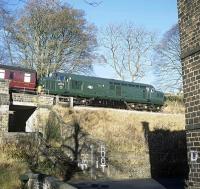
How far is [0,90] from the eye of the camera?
2650 cm

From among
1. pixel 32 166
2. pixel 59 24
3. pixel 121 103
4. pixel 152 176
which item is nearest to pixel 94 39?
pixel 59 24

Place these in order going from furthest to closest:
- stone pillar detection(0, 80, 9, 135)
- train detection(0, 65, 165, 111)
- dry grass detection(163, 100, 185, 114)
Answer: dry grass detection(163, 100, 185, 114) → train detection(0, 65, 165, 111) → stone pillar detection(0, 80, 9, 135)

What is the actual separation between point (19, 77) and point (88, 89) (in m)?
6.13

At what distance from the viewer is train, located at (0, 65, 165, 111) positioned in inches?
1308

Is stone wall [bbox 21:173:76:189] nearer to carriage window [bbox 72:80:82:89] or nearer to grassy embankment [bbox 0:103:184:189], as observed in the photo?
grassy embankment [bbox 0:103:184:189]

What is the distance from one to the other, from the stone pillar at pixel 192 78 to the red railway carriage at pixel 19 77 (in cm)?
2339

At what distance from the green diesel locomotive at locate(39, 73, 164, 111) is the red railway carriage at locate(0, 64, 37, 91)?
0.86 meters

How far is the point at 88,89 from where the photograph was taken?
3519 cm

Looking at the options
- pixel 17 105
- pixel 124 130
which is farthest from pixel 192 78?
pixel 17 105

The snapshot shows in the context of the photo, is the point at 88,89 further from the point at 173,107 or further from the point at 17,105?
the point at 173,107

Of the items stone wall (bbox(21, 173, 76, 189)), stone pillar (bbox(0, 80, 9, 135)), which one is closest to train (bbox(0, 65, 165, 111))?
stone pillar (bbox(0, 80, 9, 135))

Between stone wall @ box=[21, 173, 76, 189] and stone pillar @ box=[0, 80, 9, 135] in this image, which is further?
stone pillar @ box=[0, 80, 9, 135]

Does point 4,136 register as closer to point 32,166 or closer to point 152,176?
point 32,166

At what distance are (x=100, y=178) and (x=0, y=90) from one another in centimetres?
918
